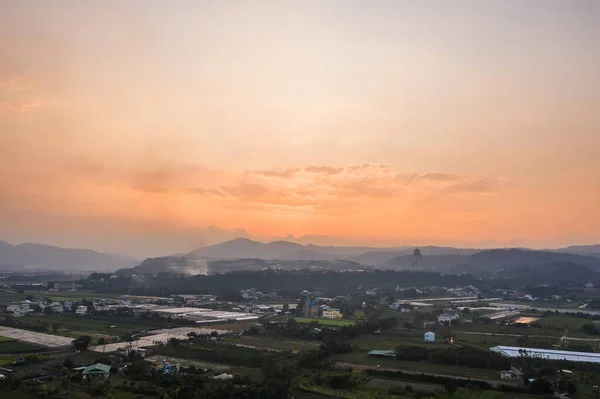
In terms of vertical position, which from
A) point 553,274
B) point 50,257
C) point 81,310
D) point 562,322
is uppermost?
point 50,257

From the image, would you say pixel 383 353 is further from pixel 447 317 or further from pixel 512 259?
pixel 512 259

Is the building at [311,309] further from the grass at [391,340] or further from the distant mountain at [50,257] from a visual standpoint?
the distant mountain at [50,257]

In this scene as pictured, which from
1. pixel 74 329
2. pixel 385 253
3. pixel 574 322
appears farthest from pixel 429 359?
pixel 385 253

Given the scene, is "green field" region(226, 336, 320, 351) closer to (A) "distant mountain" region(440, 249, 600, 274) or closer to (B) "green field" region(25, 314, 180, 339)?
(B) "green field" region(25, 314, 180, 339)

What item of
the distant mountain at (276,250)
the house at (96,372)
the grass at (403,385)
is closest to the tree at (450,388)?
the grass at (403,385)

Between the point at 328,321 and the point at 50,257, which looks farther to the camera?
the point at 50,257

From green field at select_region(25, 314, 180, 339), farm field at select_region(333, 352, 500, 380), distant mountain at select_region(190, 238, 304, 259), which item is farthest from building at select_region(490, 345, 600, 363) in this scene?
distant mountain at select_region(190, 238, 304, 259)

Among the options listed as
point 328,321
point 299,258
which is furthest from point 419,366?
point 299,258
